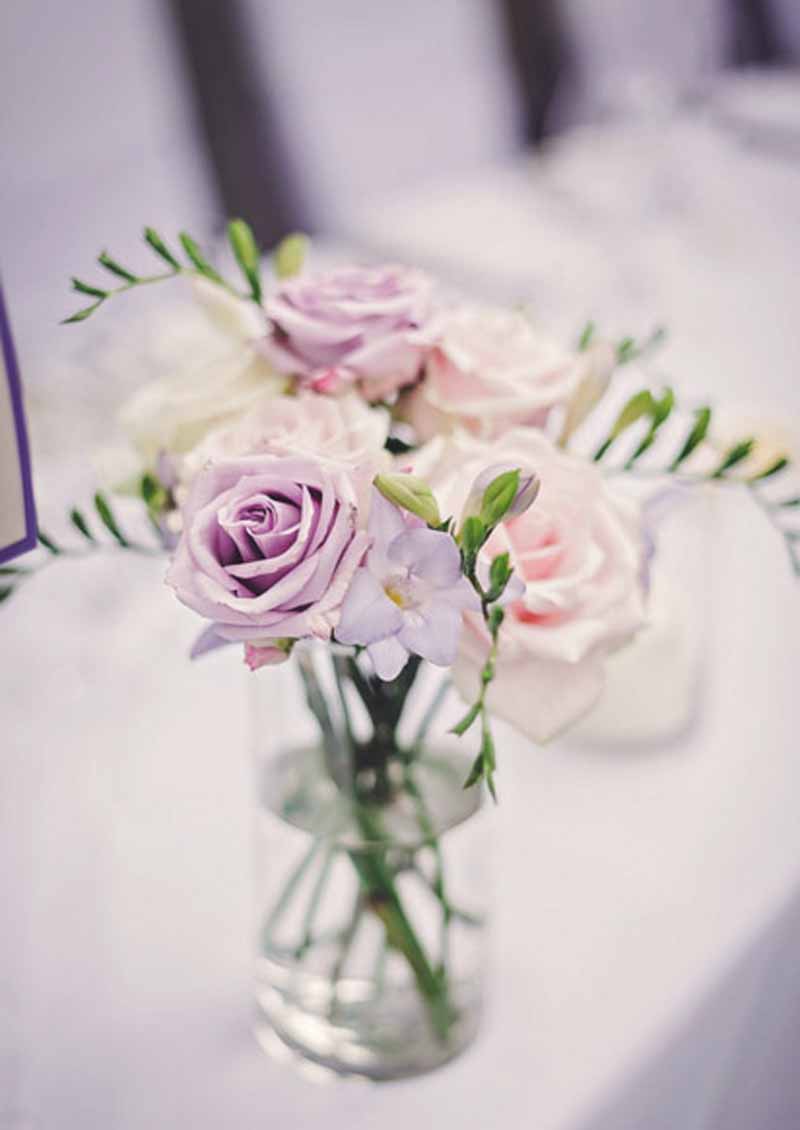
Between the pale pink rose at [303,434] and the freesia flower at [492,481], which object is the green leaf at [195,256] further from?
the freesia flower at [492,481]

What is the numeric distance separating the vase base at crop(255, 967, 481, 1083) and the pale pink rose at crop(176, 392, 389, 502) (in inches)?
11.8

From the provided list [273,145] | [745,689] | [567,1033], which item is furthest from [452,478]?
[273,145]

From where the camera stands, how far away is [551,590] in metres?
0.41

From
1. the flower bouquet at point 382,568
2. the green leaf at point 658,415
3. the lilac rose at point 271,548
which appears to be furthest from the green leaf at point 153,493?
the green leaf at point 658,415

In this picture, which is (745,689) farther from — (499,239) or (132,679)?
(499,239)

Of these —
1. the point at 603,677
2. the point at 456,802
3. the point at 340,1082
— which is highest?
the point at 603,677

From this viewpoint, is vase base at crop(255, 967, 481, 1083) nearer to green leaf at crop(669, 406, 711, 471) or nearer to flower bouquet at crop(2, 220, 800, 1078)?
flower bouquet at crop(2, 220, 800, 1078)

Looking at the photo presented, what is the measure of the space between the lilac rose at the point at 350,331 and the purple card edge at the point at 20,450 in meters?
0.11

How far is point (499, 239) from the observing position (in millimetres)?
1821

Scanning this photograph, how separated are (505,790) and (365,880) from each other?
0.21 meters

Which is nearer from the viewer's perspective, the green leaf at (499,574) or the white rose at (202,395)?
the green leaf at (499,574)

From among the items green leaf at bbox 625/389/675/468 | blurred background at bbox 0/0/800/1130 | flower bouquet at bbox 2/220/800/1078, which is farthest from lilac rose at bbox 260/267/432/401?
blurred background at bbox 0/0/800/1130

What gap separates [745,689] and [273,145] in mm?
1782

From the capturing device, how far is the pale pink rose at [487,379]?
47 cm
